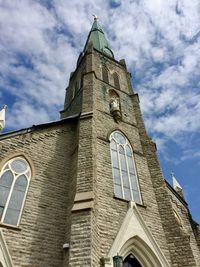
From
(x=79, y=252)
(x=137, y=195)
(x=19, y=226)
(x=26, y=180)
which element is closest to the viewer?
(x=79, y=252)

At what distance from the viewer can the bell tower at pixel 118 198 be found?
685cm

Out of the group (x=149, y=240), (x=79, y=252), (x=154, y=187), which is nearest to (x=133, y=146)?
(x=154, y=187)

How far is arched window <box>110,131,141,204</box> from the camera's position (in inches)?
366

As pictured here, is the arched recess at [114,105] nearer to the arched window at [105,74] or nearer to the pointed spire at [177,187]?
the arched window at [105,74]

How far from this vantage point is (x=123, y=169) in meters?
10.1

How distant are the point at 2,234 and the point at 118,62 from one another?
14964mm

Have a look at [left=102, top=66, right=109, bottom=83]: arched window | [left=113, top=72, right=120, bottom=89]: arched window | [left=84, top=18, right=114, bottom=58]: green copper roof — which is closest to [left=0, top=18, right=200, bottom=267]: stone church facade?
[left=102, top=66, right=109, bottom=83]: arched window

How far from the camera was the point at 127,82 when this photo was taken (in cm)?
1717

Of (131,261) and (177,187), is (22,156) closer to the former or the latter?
(131,261)


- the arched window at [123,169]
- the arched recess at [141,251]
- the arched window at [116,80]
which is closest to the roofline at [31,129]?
the arched window at [123,169]

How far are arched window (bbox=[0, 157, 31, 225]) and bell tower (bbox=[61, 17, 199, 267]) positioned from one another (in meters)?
1.67

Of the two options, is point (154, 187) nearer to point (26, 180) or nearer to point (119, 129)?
point (119, 129)

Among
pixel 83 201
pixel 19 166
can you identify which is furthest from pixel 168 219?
pixel 19 166

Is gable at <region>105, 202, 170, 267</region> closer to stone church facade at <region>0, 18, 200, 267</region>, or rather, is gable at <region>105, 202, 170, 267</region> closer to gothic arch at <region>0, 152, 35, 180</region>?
stone church facade at <region>0, 18, 200, 267</region>
